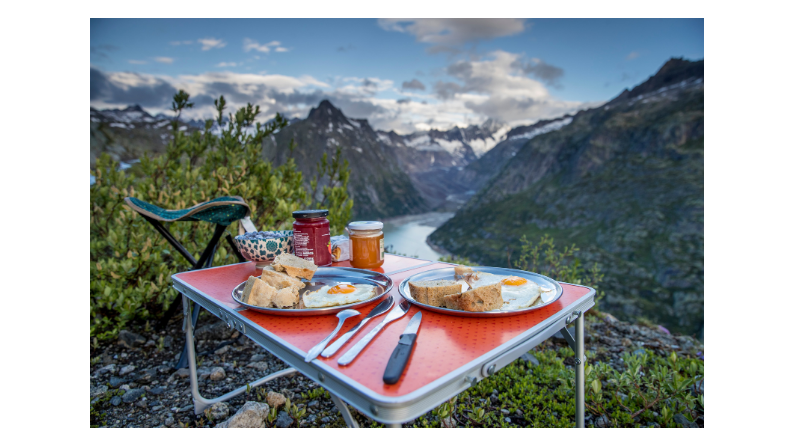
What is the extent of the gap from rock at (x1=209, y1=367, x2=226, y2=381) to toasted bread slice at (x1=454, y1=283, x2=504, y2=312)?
6.95ft

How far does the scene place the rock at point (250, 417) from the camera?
1839mm

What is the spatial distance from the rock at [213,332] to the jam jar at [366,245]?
2.00 m

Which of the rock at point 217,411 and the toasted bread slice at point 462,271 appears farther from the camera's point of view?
the rock at point 217,411

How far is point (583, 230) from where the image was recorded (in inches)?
1527

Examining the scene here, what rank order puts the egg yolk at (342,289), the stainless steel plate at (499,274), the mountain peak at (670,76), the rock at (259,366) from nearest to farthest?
1. the stainless steel plate at (499,274)
2. the egg yolk at (342,289)
3. the rock at (259,366)
4. the mountain peak at (670,76)

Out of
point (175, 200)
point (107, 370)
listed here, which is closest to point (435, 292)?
point (107, 370)

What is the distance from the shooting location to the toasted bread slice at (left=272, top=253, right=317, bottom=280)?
1.39 metres

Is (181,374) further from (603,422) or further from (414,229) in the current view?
(414,229)

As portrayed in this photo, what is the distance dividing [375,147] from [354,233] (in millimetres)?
96358

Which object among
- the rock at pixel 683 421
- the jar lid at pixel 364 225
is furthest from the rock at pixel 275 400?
the rock at pixel 683 421

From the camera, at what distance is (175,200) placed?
335cm

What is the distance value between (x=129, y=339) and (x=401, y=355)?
3076mm

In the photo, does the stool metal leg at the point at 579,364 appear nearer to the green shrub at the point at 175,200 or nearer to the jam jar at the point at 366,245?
the jam jar at the point at 366,245

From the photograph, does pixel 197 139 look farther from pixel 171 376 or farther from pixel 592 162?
pixel 592 162
